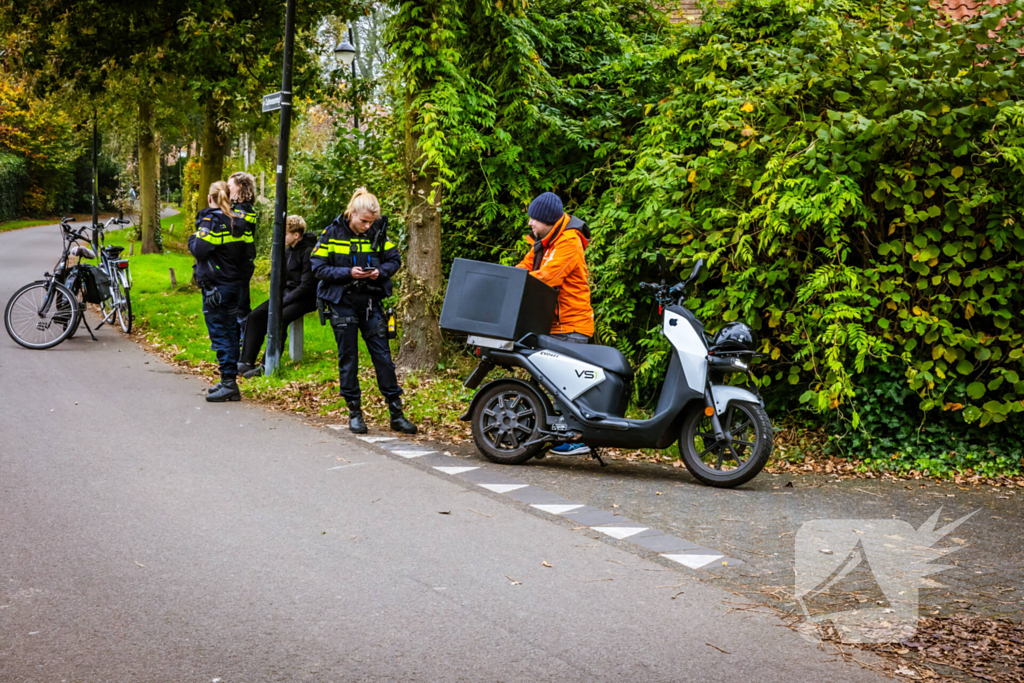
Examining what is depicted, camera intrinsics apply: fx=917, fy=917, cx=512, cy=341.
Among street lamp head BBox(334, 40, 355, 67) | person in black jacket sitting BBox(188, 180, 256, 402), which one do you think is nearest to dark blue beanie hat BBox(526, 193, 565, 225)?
person in black jacket sitting BBox(188, 180, 256, 402)

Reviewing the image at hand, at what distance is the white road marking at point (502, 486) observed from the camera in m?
6.32

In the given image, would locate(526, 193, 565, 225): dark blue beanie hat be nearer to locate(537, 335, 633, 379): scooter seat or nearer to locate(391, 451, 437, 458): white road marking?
locate(537, 335, 633, 379): scooter seat

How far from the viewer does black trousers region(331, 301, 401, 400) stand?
8.22 meters

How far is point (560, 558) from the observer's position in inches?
194

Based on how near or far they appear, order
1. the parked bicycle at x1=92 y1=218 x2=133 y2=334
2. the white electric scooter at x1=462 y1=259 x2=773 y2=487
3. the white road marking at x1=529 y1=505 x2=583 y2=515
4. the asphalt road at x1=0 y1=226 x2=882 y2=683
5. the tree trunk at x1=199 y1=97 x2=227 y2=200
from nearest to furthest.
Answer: the asphalt road at x1=0 y1=226 x2=882 y2=683, the white road marking at x1=529 y1=505 x2=583 y2=515, the white electric scooter at x1=462 y1=259 x2=773 y2=487, the parked bicycle at x1=92 y1=218 x2=133 y2=334, the tree trunk at x1=199 y1=97 x2=227 y2=200

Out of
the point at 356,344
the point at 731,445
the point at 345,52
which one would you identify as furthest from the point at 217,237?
the point at 345,52

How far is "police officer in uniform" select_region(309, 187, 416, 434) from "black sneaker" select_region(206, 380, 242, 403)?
1.82 meters

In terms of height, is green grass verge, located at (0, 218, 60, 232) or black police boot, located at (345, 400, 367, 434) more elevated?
green grass verge, located at (0, 218, 60, 232)

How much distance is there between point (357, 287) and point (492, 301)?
170 centimetres

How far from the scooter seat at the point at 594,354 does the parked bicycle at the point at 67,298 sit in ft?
26.3

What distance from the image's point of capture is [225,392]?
31.2 ft

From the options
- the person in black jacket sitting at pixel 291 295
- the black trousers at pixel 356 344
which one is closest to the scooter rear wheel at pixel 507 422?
the black trousers at pixel 356 344

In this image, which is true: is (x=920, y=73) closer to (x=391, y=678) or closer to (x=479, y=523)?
(x=479, y=523)

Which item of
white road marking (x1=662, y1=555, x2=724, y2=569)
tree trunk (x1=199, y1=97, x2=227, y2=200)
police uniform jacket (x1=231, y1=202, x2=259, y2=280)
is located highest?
tree trunk (x1=199, y1=97, x2=227, y2=200)
